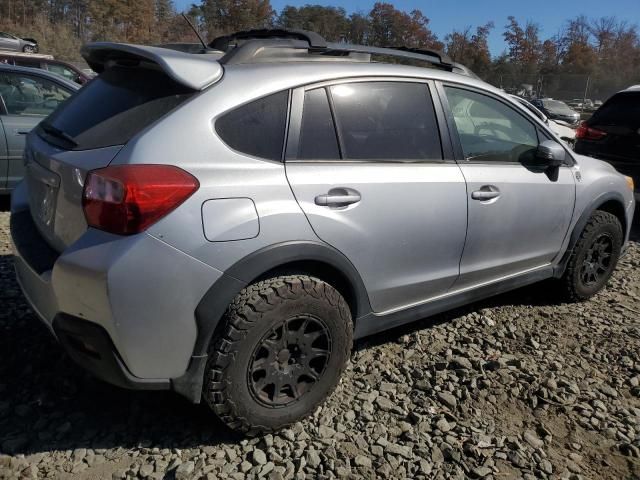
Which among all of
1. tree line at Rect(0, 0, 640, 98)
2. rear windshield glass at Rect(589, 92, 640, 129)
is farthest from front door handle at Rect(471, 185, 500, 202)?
tree line at Rect(0, 0, 640, 98)

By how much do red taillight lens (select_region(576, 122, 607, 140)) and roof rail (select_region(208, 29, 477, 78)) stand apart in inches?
158

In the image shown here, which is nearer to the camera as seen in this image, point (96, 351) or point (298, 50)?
point (96, 351)

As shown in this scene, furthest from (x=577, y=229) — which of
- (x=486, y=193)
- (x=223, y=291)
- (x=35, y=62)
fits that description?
(x=35, y=62)

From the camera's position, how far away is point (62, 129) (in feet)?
8.63

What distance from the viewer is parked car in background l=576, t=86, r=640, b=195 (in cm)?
641

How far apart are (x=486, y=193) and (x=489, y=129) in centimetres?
61

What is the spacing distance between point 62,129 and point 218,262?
107cm

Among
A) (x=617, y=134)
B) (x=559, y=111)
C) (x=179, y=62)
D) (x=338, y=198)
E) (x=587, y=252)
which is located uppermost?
(x=179, y=62)

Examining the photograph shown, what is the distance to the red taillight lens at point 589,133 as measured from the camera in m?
6.79

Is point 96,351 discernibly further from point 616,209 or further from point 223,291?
point 616,209

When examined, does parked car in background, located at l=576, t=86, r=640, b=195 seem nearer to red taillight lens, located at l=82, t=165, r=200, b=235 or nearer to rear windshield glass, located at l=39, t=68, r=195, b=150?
rear windshield glass, located at l=39, t=68, r=195, b=150

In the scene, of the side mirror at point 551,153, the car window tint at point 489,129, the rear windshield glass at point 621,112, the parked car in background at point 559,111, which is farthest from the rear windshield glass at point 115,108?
the parked car in background at point 559,111

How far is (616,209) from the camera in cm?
434

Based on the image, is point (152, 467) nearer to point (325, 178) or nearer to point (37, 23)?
point (325, 178)
